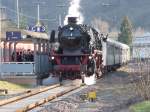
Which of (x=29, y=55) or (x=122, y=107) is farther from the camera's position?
(x=29, y=55)

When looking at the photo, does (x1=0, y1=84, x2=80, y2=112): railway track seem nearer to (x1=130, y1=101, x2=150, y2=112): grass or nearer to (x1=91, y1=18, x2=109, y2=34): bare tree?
(x1=130, y1=101, x2=150, y2=112): grass

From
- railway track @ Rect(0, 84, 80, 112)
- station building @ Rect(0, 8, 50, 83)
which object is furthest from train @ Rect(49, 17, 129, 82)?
railway track @ Rect(0, 84, 80, 112)

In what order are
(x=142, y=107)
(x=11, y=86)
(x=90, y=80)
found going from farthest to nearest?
(x=90, y=80) → (x=11, y=86) → (x=142, y=107)

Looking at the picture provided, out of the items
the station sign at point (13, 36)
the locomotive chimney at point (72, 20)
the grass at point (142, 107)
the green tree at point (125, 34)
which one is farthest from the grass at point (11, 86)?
the green tree at point (125, 34)

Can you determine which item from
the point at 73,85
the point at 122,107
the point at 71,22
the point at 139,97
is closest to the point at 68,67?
the point at 73,85

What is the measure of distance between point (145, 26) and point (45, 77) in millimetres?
145439

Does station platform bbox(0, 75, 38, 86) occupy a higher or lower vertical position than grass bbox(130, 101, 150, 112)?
higher

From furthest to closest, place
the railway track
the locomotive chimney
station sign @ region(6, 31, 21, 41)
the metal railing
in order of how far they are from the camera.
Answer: the locomotive chimney, the metal railing, station sign @ region(6, 31, 21, 41), the railway track

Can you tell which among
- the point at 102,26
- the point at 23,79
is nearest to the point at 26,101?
the point at 23,79

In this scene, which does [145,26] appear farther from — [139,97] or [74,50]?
[139,97]

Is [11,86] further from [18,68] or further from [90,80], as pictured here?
[90,80]

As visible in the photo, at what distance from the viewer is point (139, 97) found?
75.2ft

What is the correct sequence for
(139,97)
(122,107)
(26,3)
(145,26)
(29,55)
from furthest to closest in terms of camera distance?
(145,26) < (26,3) < (29,55) < (139,97) < (122,107)

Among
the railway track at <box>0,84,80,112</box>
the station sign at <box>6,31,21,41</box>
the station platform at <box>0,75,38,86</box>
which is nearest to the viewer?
the railway track at <box>0,84,80,112</box>
